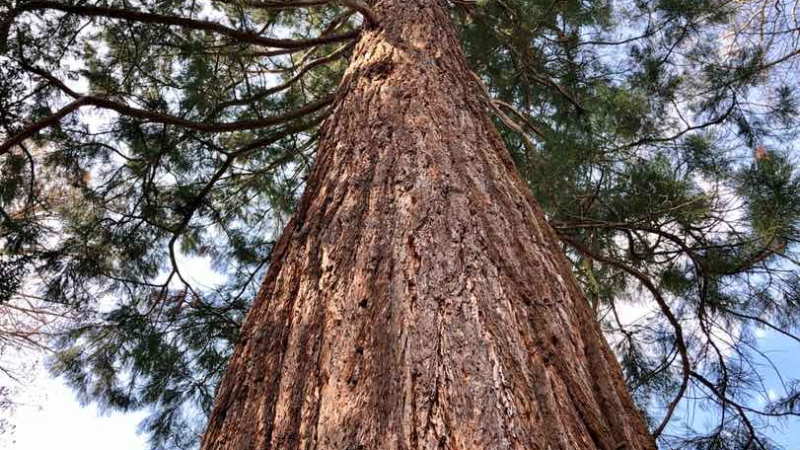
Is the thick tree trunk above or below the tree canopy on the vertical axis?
below

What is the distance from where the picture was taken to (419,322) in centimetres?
83

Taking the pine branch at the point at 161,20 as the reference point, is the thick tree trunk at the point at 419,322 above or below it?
below

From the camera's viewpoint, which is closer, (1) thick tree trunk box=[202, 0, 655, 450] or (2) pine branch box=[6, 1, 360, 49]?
(1) thick tree trunk box=[202, 0, 655, 450]

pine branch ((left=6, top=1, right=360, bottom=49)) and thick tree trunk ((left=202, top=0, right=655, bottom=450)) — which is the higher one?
pine branch ((left=6, top=1, right=360, bottom=49))

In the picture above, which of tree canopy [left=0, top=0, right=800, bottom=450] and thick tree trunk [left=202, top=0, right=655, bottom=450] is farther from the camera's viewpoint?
tree canopy [left=0, top=0, right=800, bottom=450]

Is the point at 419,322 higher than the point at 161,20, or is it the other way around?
the point at 161,20

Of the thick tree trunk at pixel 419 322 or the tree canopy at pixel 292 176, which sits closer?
the thick tree trunk at pixel 419 322

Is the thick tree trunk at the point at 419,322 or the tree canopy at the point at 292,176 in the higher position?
the tree canopy at the point at 292,176

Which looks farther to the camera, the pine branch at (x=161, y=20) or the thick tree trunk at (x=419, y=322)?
the pine branch at (x=161, y=20)

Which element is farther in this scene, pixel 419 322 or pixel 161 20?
pixel 161 20

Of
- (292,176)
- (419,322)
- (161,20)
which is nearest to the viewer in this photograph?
(419,322)

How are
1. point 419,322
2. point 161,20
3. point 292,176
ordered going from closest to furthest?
point 419,322, point 161,20, point 292,176

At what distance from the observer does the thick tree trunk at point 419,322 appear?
736mm

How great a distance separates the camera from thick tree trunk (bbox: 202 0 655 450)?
2.41 ft
